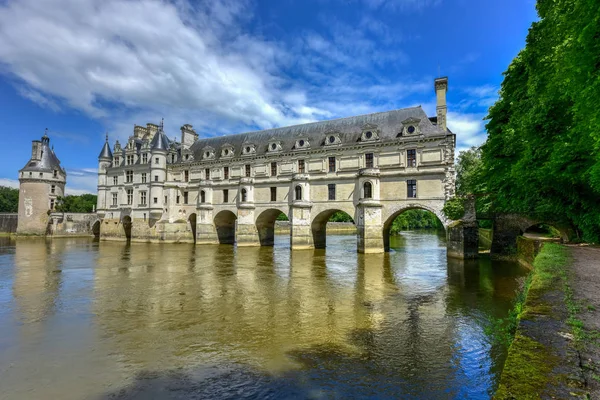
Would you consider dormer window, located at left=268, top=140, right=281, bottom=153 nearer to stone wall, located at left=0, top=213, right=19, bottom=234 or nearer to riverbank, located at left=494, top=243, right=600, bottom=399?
riverbank, located at left=494, top=243, right=600, bottom=399

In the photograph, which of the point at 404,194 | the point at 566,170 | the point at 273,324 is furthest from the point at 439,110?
the point at 273,324

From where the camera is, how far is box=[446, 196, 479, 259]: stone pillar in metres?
22.1

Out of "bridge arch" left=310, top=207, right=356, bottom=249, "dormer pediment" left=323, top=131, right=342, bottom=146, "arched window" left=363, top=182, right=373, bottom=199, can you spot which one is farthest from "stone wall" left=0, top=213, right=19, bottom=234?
"arched window" left=363, top=182, right=373, bottom=199

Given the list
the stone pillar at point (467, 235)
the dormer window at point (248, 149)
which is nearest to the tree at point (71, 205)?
the dormer window at point (248, 149)

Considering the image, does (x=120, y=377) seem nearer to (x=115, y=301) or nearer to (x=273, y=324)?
(x=273, y=324)

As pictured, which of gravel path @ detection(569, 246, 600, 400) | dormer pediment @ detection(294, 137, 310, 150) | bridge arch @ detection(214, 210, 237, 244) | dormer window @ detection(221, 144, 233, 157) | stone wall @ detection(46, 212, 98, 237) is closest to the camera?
gravel path @ detection(569, 246, 600, 400)

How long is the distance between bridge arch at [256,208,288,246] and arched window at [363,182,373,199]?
383 inches

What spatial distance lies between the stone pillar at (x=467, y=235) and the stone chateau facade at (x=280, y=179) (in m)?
2.16

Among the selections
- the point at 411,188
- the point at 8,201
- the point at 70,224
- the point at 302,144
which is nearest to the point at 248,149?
the point at 302,144

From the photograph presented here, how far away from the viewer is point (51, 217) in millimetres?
47656

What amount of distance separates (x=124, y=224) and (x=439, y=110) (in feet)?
130

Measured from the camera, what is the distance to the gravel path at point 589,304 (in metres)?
3.14

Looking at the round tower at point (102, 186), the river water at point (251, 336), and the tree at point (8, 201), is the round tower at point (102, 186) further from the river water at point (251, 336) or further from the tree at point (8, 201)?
the tree at point (8, 201)

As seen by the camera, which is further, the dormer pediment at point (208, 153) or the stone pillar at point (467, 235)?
the dormer pediment at point (208, 153)
